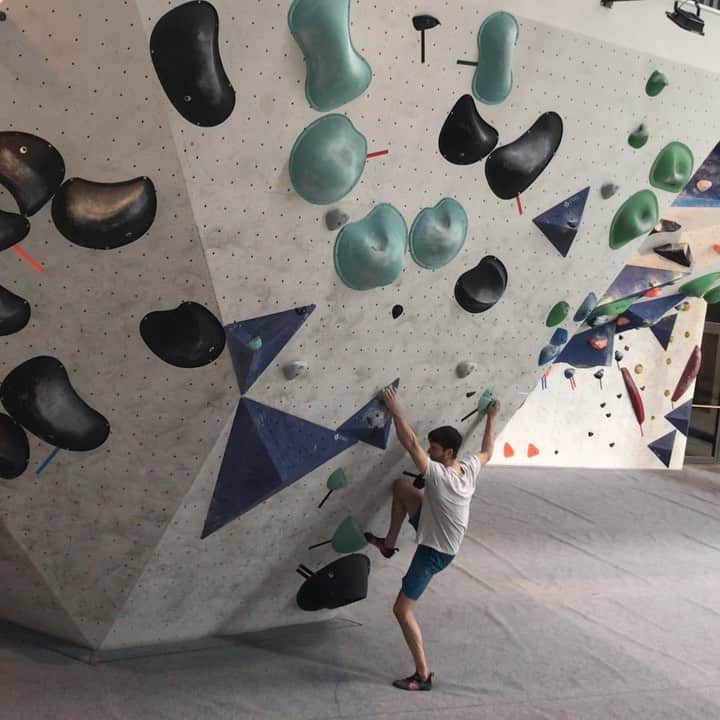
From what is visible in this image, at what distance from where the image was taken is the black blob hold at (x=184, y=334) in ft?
8.77

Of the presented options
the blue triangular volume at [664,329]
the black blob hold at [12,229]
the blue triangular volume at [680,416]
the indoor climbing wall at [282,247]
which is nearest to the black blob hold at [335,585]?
the indoor climbing wall at [282,247]

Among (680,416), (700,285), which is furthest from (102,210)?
(680,416)

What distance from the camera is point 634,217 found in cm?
328

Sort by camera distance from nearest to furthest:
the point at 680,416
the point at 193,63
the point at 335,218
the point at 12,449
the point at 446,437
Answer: the point at 193,63 < the point at 335,218 < the point at 12,449 < the point at 446,437 < the point at 680,416

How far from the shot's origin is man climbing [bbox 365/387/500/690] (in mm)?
3281

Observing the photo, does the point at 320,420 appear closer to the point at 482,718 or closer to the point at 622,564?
the point at 482,718

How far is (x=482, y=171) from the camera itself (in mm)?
2832

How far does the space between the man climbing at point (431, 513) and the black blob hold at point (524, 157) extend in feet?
2.85

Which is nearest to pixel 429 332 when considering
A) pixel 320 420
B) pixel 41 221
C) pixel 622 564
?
pixel 320 420

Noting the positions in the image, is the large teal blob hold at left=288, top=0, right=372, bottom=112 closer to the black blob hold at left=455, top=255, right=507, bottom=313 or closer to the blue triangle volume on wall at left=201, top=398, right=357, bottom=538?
the black blob hold at left=455, top=255, right=507, bottom=313

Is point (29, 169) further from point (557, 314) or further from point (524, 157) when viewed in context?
point (557, 314)

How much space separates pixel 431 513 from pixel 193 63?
1883mm

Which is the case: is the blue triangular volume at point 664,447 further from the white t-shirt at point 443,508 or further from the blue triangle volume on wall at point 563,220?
the blue triangle volume on wall at point 563,220

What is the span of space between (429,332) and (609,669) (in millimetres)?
1709
